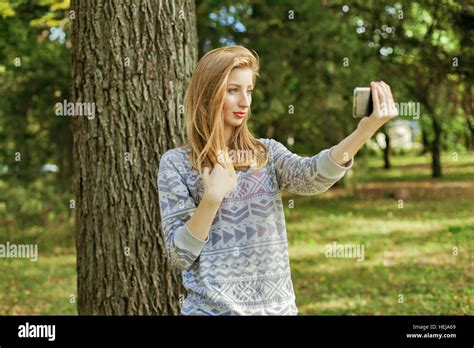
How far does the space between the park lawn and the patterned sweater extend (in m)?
4.77

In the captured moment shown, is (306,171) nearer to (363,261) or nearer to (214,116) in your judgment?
(214,116)

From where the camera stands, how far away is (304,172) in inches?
95.1

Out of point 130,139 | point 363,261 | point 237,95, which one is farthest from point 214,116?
point 363,261

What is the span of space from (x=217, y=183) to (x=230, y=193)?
16 centimetres

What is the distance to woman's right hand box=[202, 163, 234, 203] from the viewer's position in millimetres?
2203

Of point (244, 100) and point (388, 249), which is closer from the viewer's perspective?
point (244, 100)

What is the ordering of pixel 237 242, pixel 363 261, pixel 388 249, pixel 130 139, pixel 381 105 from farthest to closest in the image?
pixel 388 249 < pixel 363 261 < pixel 130 139 < pixel 237 242 < pixel 381 105

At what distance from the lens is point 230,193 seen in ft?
7.78

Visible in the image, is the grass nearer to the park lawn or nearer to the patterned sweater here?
the park lawn

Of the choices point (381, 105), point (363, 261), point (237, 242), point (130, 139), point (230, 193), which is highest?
point (130, 139)

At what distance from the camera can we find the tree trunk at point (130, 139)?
12.8ft

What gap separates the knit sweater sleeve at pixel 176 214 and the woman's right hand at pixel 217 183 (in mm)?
134

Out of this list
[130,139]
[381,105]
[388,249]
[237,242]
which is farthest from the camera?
[388,249]
